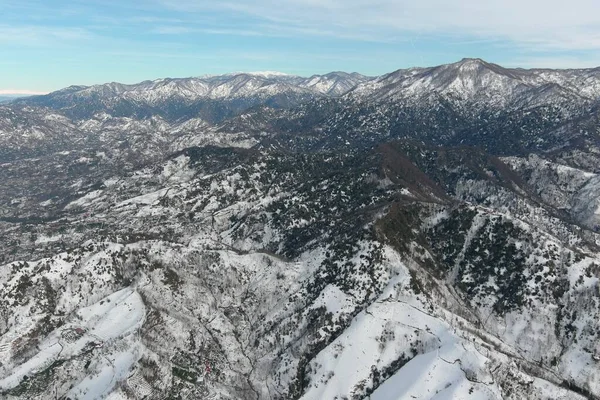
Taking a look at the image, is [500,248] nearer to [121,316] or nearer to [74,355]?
[121,316]

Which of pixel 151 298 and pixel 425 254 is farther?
pixel 425 254

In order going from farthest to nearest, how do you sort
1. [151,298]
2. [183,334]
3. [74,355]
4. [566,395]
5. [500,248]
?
[500,248] < [151,298] < [183,334] < [74,355] < [566,395]

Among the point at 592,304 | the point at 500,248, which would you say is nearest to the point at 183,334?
the point at 500,248

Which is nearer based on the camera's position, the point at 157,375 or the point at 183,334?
the point at 157,375

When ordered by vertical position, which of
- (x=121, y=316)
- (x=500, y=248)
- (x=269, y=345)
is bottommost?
(x=269, y=345)

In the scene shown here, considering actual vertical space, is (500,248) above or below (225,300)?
above

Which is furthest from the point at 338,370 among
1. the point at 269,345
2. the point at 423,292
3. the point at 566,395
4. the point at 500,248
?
the point at 500,248

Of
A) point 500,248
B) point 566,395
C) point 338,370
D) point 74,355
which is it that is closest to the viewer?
point 566,395

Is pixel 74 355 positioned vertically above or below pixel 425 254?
below

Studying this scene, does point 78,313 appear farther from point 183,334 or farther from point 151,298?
point 183,334
